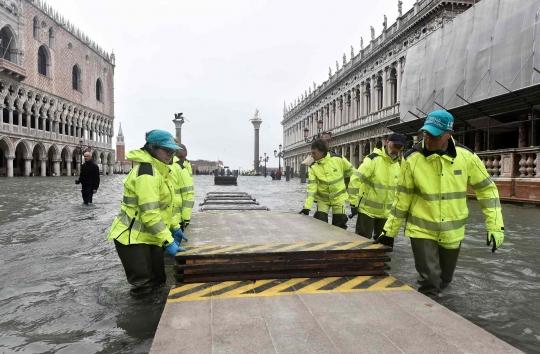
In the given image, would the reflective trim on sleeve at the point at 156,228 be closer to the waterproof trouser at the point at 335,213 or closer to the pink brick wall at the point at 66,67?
the waterproof trouser at the point at 335,213

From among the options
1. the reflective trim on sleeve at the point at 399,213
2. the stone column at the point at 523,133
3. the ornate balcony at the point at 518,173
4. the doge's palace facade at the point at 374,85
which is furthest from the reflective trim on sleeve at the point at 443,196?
the doge's palace facade at the point at 374,85

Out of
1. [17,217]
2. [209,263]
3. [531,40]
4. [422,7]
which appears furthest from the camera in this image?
[422,7]

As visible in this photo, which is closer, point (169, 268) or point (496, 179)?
point (169, 268)

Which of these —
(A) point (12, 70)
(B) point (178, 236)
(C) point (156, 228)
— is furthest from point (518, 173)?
(A) point (12, 70)

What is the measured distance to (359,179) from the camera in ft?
18.3

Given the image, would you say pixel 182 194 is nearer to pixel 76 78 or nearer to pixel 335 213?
pixel 335 213

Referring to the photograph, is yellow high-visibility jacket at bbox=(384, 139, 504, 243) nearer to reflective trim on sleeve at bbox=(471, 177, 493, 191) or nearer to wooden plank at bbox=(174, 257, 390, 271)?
reflective trim on sleeve at bbox=(471, 177, 493, 191)

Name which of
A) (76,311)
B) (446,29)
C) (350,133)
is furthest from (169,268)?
(350,133)

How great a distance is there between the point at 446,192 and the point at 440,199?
0.26 feet

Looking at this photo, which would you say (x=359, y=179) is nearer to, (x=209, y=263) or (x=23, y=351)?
(x=209, y=263)

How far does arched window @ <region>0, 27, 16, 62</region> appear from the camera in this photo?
4012cm

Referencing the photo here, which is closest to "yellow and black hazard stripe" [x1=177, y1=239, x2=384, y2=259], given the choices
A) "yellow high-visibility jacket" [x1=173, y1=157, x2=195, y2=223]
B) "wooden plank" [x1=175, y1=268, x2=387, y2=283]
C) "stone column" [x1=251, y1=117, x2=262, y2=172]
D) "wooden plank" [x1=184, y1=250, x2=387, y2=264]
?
"wooden plank" [x1=184, y1=250, x2=387, y2=264]

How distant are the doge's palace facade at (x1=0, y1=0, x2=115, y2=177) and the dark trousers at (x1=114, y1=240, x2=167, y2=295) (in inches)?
1674

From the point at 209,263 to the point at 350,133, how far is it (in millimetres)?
39677
